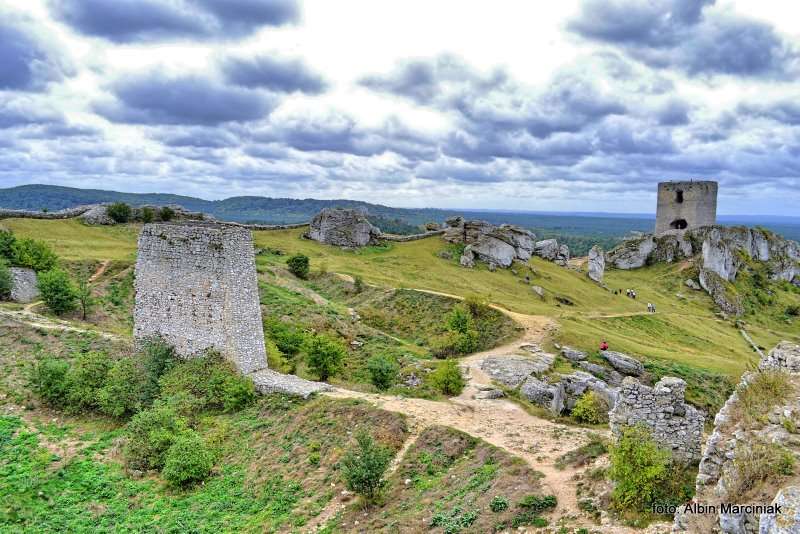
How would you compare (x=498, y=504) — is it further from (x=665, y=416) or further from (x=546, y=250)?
(x=546, y=250)

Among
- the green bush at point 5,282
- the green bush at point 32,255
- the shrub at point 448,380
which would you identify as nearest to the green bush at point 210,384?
the shrub at point 448,380

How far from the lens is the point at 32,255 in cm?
3397

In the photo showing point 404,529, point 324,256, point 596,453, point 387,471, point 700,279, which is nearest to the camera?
point 404,529

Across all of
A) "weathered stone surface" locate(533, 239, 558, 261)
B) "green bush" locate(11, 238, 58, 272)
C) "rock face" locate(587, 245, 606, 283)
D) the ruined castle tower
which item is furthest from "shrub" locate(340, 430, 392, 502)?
"weathered stone surface" locate(533, 239, 558, 261)

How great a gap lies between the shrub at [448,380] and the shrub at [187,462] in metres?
9.99

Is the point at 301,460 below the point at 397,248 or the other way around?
below

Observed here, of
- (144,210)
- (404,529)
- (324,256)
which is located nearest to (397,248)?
(324,256)

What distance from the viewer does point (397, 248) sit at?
2320 inches

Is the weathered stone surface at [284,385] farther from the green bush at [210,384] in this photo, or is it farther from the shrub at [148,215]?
the shrub at [148,215]

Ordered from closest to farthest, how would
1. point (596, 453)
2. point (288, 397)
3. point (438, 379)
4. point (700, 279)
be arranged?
point (596, 453), point (288, 397), point (438, 379), point (700, 279)

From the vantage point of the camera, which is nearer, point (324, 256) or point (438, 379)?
point (438, 379)

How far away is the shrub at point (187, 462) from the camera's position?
15.7 m

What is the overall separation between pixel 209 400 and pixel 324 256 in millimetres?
35735

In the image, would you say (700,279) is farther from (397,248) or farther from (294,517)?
(294,517)
